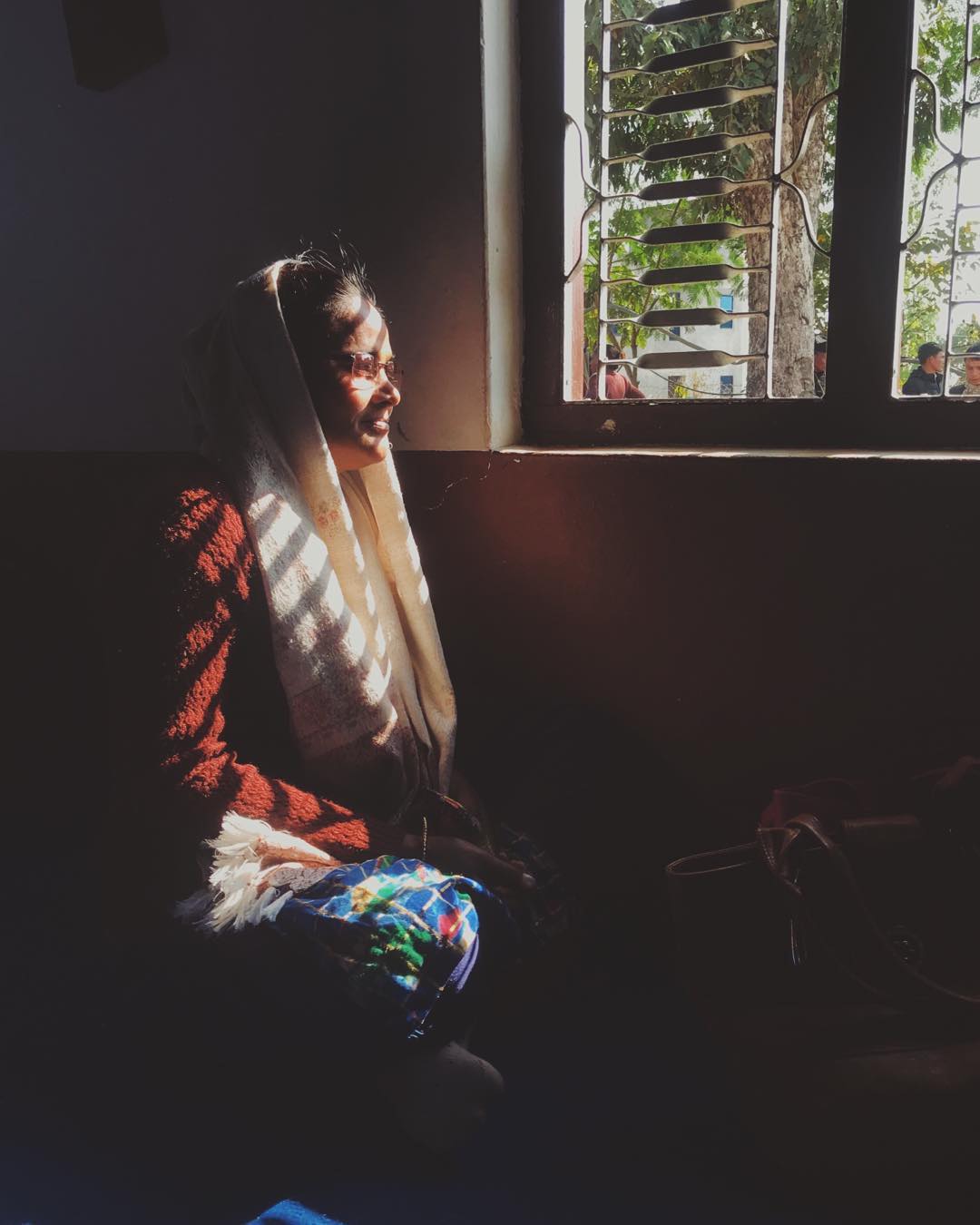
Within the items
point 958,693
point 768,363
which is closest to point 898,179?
point 768,363

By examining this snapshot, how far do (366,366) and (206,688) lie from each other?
28.5 inches

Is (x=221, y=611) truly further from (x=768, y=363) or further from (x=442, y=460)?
(x=768, y=363)

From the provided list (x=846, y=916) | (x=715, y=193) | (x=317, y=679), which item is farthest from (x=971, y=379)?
(x=317, y=679)

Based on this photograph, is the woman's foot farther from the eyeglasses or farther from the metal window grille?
the metal window grille

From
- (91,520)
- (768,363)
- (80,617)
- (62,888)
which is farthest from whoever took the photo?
(91,520)

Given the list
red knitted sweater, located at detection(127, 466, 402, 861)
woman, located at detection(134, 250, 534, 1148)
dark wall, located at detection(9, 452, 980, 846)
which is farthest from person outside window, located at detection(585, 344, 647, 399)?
red knitted sweater, located at detection(127, 466, 402, 861)

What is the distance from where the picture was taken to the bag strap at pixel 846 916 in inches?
51.7

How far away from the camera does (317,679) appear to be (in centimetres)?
167

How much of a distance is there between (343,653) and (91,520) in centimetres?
122

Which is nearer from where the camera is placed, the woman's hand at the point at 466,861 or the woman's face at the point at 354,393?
the woman's hand at the point at 466,861

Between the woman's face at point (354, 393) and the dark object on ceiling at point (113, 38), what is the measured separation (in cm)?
133

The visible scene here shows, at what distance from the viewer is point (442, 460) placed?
7.38 feet

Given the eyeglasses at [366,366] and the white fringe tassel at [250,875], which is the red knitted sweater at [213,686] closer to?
the white fringe tassel at [250,875]

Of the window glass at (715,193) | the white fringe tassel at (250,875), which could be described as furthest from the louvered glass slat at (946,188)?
the white fringe tassel at (250,875)
